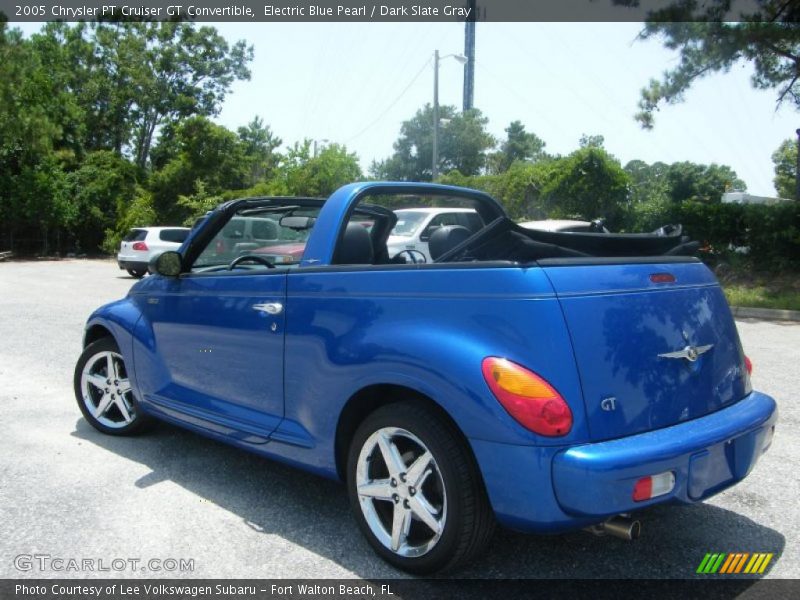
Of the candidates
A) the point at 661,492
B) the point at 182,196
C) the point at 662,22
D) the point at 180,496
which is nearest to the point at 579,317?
the point at 661,492

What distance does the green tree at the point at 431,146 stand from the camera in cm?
6969

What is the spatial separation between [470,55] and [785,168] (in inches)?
1823

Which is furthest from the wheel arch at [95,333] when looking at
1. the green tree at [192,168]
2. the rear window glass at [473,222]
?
the green tree at [192,168]

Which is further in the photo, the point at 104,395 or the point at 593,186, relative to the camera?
the point at 593,186

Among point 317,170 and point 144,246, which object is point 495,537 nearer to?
point 144,246

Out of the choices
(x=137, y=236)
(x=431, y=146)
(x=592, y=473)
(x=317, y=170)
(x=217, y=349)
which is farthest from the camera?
(x=431, y=146)

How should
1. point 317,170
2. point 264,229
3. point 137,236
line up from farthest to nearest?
1. point 317,170
2. point 137,236
3. point 264,229

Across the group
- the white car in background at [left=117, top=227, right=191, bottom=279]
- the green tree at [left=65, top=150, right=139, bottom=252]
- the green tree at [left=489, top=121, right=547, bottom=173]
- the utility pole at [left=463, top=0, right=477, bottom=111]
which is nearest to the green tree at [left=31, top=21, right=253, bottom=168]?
the green tree at [left=65, top=150, right=139, bottom=252]

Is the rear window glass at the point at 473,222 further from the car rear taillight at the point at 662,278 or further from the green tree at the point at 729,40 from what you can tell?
the green tree at the point at 729,40

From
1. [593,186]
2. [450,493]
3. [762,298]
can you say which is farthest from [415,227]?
[450,493]

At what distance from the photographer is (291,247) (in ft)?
14.3

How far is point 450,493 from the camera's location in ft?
8.45

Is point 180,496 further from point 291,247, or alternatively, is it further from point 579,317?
point 579,317

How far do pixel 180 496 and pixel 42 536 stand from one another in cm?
70
